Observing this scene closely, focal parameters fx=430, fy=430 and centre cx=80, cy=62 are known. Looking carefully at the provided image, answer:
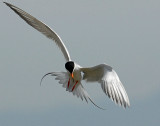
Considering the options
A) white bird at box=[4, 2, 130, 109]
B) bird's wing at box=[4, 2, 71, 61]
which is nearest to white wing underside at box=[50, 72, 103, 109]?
white bird at box=[4, 2, 130, 109]

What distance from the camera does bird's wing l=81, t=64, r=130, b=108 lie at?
913cm

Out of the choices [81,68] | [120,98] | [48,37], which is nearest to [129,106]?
[120,98]

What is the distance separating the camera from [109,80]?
9.67 meters

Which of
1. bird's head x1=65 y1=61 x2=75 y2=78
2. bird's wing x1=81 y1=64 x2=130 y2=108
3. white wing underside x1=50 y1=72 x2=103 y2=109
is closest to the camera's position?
bird's wing x1=81 y1=64 x2=130 y2=108

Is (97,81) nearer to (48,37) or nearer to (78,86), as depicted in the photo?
(78,86)

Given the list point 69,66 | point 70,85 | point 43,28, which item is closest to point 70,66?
point 69,66

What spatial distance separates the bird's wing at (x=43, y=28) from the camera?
37.6 feet

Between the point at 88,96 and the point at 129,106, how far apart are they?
2.42 m

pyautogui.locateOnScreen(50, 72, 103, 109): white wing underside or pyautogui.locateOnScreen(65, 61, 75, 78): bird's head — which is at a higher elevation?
pyautogui.locateOnScreen(65, 61, 75, 78): bird's head

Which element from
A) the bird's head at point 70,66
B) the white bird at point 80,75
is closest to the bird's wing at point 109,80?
the white bird at point 80,75

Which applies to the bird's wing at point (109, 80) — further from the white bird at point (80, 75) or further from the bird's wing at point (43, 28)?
the bird's wing at point (43, 28)

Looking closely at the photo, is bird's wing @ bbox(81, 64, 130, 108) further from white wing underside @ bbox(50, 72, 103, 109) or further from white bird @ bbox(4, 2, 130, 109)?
white wing underside @ bbox(50, 72, 103, 109)

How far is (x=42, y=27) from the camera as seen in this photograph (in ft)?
38.4

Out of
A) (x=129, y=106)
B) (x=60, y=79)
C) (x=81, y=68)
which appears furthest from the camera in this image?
(x=60, y=79)
